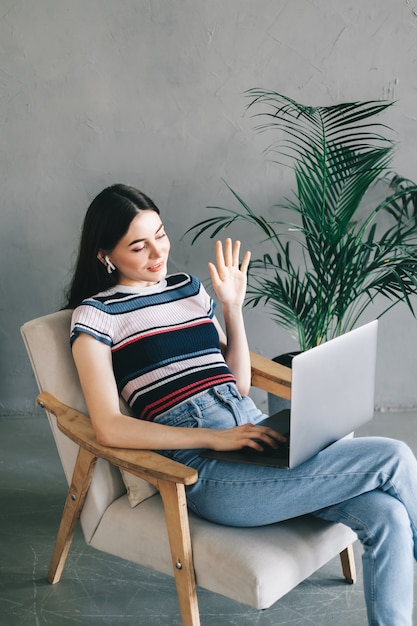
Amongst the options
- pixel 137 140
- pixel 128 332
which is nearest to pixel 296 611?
pixel 128 332

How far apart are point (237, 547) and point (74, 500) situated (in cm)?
54

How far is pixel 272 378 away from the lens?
7.99 ft

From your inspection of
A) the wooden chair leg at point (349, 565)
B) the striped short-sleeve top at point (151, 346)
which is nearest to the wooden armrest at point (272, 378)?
the striped short-sleeve top at point (151, 346)

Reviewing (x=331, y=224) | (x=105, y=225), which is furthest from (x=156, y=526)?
(x=331, y=224)

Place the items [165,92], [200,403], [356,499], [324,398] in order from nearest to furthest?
[324,398] < [356,499] < [200,403] < [165,92]

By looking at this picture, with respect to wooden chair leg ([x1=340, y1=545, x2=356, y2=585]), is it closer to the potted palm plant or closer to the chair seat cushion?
the chair seat cushion

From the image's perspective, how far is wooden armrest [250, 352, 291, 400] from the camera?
2.42 meters

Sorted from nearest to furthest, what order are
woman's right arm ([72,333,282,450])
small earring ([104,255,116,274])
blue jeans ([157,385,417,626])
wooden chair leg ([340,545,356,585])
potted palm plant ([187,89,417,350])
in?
1. blue jeans ([157,385,417,626])
2. woman's right arm ([72,333,282,450])
3. small earring ([104,255,116,274])
4. wooden chair leg ([340,545,356,585])
5. potted palm plant ([187,89,417,350])

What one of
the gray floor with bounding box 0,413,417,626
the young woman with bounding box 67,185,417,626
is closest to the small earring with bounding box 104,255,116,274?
the young woman with bounding box 67,185,417,626

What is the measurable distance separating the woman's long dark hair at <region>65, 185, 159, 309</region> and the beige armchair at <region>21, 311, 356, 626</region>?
0.46 feet

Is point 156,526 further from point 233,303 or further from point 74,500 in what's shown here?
point 233,303

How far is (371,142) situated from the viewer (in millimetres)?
3250

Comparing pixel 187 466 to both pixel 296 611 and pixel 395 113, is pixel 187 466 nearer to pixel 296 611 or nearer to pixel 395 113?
pixel 296 611

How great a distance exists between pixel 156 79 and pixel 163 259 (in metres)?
1.28
